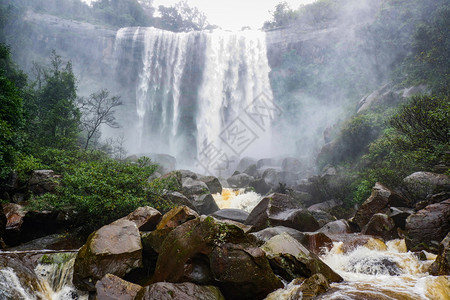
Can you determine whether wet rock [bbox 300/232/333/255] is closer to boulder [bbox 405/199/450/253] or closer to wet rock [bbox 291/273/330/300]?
boulder [bbox 405/199/450/253]

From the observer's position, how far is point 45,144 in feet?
54.0

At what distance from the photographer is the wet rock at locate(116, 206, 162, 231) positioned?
734 cm

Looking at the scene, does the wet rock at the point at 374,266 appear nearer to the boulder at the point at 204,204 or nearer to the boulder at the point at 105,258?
the boulder at the point at 105,258

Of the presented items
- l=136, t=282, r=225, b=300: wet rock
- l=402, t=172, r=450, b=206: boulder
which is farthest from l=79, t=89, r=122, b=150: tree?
l=402, t=172, r=450, b=206: boulder

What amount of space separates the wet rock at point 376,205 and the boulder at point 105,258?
8.43 metres

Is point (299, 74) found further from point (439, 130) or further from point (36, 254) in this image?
point (36, 254)

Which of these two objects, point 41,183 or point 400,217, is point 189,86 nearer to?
point 41,183

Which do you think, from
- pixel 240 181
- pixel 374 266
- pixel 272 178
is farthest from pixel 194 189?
pixel 374 266

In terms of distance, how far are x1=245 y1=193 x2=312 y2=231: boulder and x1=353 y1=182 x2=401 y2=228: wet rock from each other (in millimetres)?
1715

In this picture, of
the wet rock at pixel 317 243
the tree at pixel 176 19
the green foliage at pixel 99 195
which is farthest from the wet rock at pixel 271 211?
the tree at pixel 176 19

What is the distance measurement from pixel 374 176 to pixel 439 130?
4.28 meters

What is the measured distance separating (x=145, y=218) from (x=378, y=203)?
8652 millimetres

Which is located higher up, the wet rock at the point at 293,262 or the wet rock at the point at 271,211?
the wet rock at the point at 293,262

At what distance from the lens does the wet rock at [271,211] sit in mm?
9727
